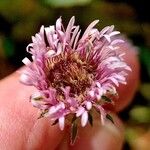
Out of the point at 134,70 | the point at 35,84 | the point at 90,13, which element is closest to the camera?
the point at 35,84

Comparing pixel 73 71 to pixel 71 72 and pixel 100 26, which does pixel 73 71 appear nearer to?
pixel 71 72

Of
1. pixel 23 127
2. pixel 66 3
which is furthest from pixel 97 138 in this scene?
pixel 66 3

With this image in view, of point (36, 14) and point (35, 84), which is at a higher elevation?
point (36, 14)

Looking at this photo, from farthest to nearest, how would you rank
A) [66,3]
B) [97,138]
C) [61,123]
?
[66,3], [97,138], [61,123]

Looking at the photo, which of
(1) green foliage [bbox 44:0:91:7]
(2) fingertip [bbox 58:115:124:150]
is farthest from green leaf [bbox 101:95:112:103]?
(1) green foliage [bbox 44:0:91:7]

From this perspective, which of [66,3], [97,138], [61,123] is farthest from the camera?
[66,3]

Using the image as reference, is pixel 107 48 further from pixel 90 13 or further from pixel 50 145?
pixel 90 13

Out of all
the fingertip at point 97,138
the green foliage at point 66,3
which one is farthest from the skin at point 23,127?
the green foliage at point 66,3

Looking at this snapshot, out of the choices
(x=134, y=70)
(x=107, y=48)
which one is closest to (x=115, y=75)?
(x=107, y=48)
